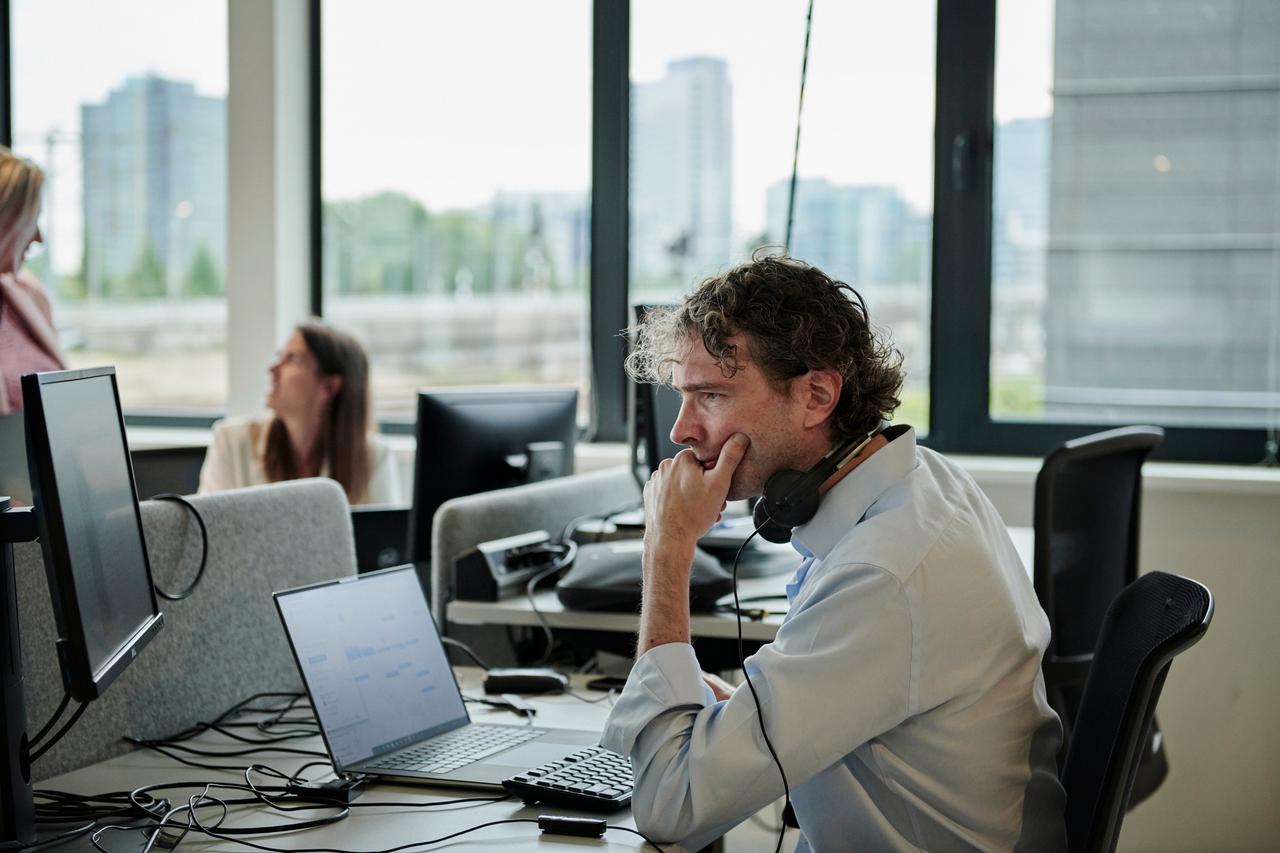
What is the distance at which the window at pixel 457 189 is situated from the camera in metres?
3.86

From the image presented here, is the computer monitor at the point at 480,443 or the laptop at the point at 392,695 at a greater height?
the computer monitor at the point at 480,443

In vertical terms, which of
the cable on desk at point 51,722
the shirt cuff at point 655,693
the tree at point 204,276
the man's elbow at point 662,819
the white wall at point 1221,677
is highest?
the tree at point 204,276

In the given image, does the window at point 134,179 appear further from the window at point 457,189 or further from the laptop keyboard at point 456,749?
the laptop keyboard at point 456,749

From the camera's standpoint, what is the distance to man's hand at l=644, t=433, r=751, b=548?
4.72ft

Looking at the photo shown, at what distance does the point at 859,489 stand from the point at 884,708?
25 centimetres

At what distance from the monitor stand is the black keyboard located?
0.48 m

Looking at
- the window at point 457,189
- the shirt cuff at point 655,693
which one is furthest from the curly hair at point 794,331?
the window at point 457,189

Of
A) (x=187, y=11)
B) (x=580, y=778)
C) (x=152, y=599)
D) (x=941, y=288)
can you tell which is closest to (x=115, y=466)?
(x=152, y=599)

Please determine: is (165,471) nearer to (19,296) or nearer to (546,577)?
(546,577)

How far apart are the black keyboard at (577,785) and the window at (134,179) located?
308 centimetres

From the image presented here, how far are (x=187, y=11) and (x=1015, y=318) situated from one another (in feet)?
9.09

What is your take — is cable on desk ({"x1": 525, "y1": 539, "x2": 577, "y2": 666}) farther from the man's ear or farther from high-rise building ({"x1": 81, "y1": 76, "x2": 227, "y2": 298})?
high-rise building ({"x1": 81, "y1": 76, "x2": 227, "y2": 298})

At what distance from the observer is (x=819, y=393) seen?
141cm

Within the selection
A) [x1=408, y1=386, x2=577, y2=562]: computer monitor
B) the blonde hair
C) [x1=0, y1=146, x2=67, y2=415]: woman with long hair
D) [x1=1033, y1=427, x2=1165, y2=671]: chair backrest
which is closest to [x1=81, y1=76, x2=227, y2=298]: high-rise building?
[x1=0, y1=146, x2=67, y2=415]: woman with long hair
